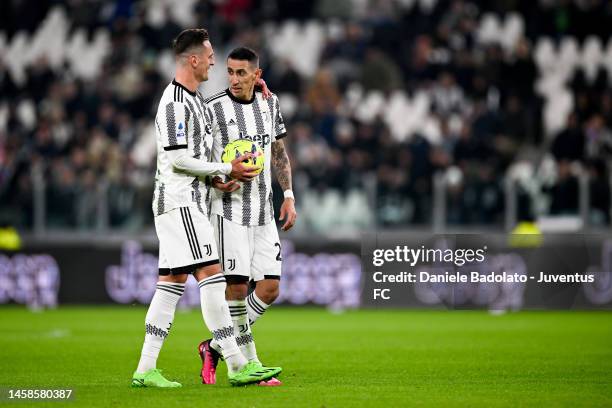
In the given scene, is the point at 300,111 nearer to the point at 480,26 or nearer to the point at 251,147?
the point at 480,26

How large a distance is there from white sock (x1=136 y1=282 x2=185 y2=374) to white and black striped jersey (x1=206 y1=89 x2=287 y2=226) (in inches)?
28.5

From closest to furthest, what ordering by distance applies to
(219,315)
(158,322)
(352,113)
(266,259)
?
(219,315), (158,322), (266,259), (352,113)

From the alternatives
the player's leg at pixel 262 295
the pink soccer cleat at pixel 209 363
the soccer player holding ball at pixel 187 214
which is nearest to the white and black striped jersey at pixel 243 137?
the soccer player holding ball at pixel 187 214

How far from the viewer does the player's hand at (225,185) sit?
8523 mm

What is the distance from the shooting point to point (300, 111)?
20688 millimetres

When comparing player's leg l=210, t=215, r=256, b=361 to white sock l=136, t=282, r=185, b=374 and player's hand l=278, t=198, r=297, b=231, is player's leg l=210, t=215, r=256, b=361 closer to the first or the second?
player's hand l=278, t=198, r=297, b=231

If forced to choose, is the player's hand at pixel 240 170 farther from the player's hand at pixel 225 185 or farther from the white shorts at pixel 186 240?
the white shorts at pixel 186 240

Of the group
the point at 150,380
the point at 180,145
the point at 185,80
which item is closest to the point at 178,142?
the point at 180,145

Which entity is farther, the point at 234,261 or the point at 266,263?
the point at 266,263

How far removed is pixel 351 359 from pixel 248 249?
242 centimetres

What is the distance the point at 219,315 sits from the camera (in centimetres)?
828

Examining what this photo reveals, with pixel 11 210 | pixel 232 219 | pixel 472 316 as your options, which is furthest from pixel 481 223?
pixel 232 219

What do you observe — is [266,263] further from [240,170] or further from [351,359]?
[351,359]

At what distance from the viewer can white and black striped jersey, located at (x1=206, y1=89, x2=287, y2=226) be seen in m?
8.77
